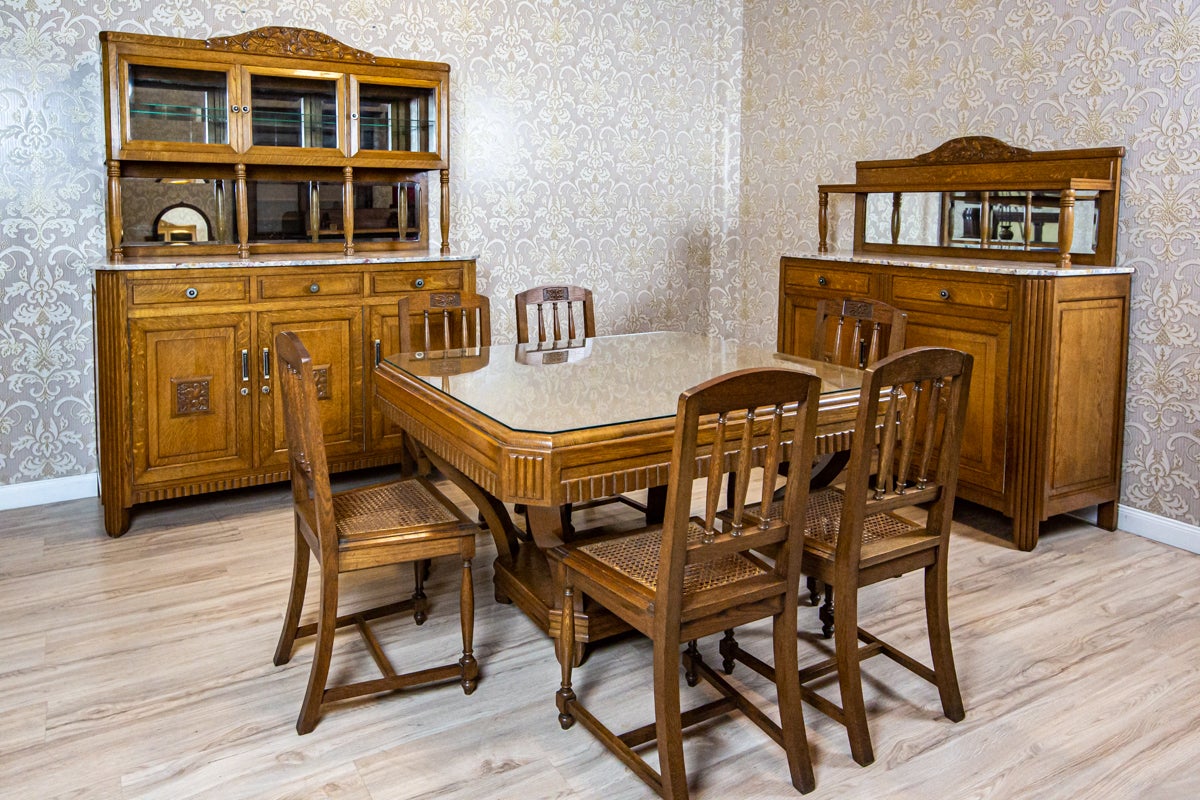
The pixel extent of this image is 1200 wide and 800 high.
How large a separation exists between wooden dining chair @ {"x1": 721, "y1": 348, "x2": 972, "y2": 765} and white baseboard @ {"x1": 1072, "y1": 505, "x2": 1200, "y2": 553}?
5.60 feet

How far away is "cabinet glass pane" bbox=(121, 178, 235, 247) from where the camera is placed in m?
3.92

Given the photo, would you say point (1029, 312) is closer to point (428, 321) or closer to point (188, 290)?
point (428, 321)

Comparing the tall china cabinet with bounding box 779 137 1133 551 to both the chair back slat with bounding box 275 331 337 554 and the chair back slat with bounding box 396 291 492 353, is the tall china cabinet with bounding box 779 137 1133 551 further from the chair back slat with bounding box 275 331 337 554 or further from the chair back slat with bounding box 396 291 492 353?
the chair back slat with bounding box 275 331 337 554

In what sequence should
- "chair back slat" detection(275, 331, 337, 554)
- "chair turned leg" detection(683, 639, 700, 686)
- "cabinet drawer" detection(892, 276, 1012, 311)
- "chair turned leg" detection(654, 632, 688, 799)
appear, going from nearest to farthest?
"chair turned leg" detection(654, 632, 688, 799) < "chair back slat" detection(275, 331, 337, 554) < "chair turned leg" detection(683, 639, 700, 686) < "cabinet drawer" detection(892, 276, 1012, 311)

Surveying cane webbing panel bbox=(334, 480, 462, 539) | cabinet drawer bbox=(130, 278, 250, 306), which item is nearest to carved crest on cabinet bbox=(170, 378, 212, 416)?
cabinet drawer bbox=(130, 278, 250, 306)

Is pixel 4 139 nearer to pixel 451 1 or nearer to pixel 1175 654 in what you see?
pixel 451 1

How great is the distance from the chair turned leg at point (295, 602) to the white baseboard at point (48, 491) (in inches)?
74.9

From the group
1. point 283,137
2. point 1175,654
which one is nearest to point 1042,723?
point 1175,654

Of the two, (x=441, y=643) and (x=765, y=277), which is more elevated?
(x=765, y=277)

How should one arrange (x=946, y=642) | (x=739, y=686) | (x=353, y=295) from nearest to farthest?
(x=946, y=642) < (x=739, y=686) < (x=353, y=295)

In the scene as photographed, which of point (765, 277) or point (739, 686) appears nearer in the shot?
point (739, 686)

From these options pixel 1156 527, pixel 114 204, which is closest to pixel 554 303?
pixel 114 204

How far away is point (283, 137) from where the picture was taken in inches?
157

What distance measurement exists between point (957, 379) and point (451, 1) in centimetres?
338
